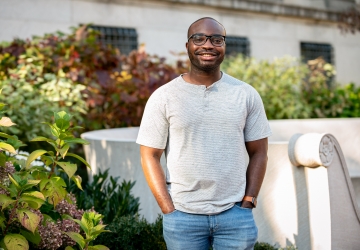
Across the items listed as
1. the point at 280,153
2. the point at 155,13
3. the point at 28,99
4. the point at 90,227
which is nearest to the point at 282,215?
the point at 280,153

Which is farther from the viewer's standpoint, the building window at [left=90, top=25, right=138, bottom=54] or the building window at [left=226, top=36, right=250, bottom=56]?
the building window at [left=226, top=36, right=250, bottom=56]

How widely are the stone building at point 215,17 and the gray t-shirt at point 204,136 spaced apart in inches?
312

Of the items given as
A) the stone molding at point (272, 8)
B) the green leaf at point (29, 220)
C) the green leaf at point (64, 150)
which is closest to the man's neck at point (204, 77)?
the green leaf at point (64, 150)

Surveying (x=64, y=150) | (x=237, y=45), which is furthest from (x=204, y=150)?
(x=237, y=45)

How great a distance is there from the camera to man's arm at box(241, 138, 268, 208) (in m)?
3.07

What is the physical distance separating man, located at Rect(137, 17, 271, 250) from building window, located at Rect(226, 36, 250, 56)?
1075 centimetres

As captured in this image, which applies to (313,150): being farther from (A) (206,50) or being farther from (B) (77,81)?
(B) (77,81)

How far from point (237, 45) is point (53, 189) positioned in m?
11.5

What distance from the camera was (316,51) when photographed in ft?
52.3

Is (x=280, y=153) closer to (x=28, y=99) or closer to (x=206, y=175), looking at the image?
(x=206, y=175)

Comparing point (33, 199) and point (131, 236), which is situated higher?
point (33, 199)

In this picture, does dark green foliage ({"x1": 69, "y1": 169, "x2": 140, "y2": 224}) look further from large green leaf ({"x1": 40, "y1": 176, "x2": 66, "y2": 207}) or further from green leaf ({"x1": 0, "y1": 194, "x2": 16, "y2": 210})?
green leaf ({"x1": 0, "y1": 194, "x2": 16, "y2": 210})

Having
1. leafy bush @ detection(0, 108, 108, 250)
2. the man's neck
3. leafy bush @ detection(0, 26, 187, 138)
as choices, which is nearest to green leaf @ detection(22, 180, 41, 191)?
leafy bush @ detection(0, 108, 108, 250)

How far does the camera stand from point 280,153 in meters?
4.30
